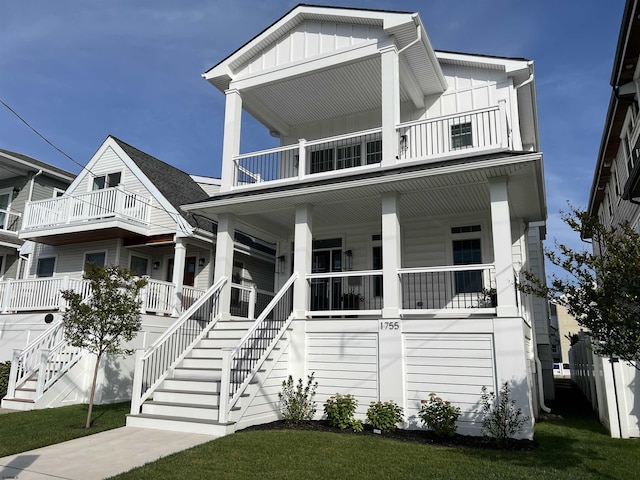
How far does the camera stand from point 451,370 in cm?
888

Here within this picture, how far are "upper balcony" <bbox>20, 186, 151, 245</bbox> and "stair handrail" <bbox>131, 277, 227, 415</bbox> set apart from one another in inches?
227

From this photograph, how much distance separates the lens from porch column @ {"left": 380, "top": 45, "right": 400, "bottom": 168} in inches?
414

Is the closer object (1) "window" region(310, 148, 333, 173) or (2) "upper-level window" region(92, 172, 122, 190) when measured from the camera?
(1) "window" region(310, 148, 333, 173)

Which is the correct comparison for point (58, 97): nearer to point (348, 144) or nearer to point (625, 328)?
point (348, 144)

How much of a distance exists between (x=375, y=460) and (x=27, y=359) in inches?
377

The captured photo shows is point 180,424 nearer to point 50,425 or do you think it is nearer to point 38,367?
point 50,425

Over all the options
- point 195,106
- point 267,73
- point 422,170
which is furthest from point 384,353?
point 195,106

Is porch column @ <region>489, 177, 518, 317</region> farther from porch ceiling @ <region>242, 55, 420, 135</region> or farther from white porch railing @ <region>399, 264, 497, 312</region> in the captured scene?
porch ceiling @ <region>242, 55, 420, 135</region>

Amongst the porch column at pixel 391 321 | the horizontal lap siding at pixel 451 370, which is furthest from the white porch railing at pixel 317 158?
the horizontal lap siding at pixel 451 370

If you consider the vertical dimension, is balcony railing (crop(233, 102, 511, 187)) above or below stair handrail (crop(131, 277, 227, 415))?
above

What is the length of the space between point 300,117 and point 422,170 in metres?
5.70

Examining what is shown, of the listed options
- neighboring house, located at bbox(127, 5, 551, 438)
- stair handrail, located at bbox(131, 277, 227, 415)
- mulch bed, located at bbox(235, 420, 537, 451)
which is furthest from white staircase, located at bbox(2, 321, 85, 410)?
mulch bed, located at bbox(235, 420, 537, 451)

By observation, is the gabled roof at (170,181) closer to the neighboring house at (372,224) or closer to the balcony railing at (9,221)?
the neighboring house at (372,224)

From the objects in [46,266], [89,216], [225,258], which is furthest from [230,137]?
[46,266]
